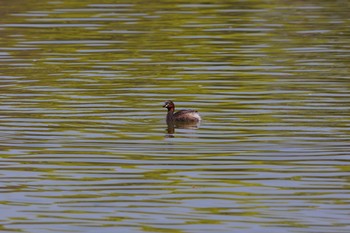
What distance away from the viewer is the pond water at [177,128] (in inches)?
556

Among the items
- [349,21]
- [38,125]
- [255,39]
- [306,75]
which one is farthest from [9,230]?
[349,21]

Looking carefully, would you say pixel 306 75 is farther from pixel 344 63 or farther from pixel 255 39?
pixel 255 39

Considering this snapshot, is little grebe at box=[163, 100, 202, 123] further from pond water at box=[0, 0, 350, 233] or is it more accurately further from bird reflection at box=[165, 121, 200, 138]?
pond water at box=[0, 0, 350, 233]

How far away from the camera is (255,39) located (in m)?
29.6

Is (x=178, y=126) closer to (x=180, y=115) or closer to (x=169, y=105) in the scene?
(x=180, y=115)

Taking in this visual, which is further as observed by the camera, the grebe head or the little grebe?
the grebe head

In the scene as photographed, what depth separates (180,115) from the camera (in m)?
20.0

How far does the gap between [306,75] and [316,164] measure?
7.99 meters

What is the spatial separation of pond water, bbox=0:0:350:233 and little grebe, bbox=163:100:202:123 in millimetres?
164

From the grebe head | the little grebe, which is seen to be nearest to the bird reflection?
the little grebe

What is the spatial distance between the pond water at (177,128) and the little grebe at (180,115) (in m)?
0.16

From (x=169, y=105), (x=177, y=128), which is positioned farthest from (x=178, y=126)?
(x=169, y=105)

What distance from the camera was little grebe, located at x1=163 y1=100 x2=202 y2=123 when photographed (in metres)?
19.7

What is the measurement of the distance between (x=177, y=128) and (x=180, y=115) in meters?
0.25
